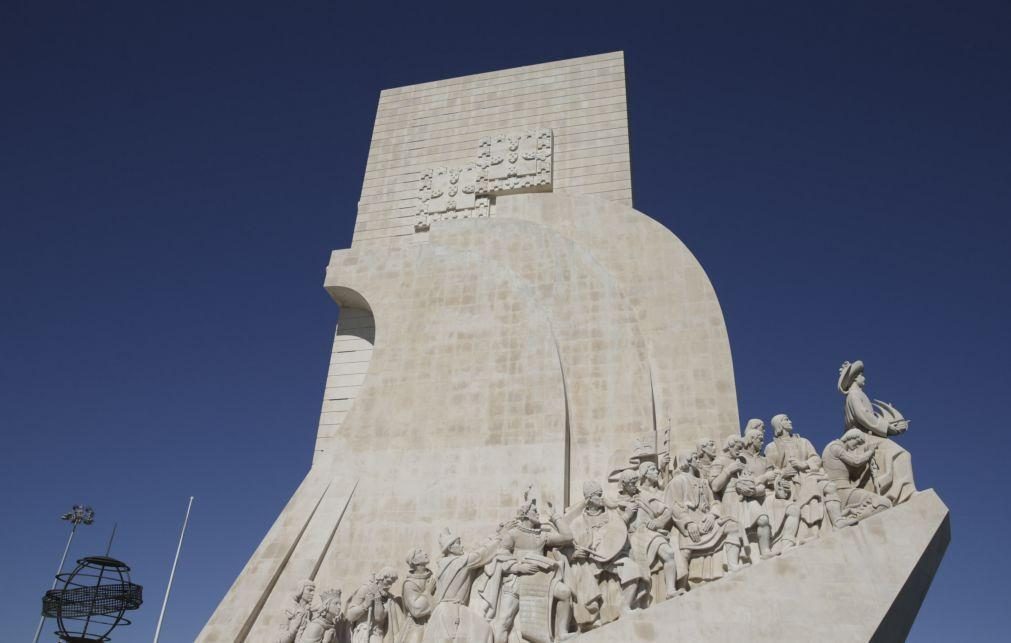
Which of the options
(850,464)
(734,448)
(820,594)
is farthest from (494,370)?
(820,594)

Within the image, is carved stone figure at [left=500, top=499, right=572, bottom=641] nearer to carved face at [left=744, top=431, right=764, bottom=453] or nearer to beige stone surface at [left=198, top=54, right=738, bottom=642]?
beige stone surface at [left=198, top=54, right=738, bottom=642]

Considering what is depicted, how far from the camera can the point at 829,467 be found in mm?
6949

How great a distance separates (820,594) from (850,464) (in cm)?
154

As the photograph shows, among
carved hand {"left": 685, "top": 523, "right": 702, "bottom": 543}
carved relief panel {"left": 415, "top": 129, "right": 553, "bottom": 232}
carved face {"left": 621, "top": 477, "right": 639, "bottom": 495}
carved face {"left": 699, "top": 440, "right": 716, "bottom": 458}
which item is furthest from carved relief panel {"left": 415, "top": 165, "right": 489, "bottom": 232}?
carved hand {"left": 685, "top": 523, "right": 702, "bottom": 543}

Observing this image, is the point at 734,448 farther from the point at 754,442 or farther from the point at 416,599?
the point at 416,599

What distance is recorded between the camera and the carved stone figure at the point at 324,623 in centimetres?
677

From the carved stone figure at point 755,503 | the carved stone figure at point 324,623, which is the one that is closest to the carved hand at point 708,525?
the carved stone figure at point 755,503

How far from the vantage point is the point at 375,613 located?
7.03 metres

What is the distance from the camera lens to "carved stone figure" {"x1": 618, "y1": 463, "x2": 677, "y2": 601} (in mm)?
6613

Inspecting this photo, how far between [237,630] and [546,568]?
3.61 metres

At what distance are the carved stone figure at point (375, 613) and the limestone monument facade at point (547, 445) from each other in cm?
3

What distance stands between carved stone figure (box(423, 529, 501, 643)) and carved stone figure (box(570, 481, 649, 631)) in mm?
801

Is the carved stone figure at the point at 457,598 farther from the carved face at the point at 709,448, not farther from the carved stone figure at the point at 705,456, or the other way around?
the carved face at the point at 709,448

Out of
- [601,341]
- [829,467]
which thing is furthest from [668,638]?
[601,341]
